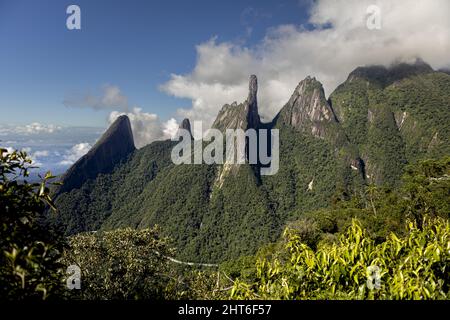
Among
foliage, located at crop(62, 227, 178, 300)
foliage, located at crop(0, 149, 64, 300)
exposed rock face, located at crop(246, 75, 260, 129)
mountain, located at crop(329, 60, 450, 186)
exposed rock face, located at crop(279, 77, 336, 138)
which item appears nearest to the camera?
foliage, located at crop(0, 149, 64, 300)

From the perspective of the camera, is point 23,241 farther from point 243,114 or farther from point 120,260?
point 243,114

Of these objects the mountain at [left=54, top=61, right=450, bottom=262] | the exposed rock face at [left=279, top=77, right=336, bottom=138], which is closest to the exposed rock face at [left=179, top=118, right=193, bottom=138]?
the mountain at [left=54, top=61, right=450, bottom=262]

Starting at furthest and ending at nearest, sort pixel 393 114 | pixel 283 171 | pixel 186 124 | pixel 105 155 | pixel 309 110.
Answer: pixel 186 124, pixel 105 155, pixel 309 110, pixel 283 171, pixel 393 114

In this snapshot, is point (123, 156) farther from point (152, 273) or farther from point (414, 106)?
point (152, 273)

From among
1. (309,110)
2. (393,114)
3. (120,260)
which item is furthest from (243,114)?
(120,260)

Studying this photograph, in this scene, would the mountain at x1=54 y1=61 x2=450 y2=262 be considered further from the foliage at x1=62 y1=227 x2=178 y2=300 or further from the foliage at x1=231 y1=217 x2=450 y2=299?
the foliage at x1=231 y1=217 x2=450 y2=299

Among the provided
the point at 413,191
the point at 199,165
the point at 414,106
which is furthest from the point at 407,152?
the point at 413,191

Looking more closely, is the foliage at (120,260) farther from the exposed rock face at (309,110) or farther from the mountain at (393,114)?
the exposed rock face at (309,110)
